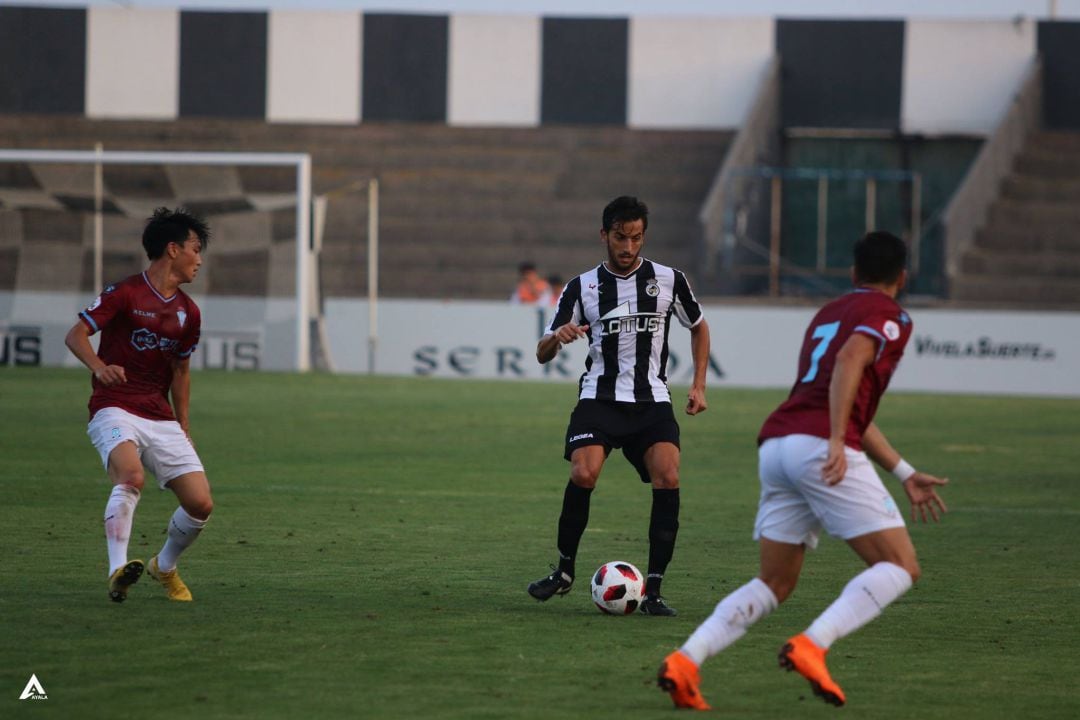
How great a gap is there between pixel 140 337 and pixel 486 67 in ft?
88.2

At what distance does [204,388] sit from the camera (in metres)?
21.5

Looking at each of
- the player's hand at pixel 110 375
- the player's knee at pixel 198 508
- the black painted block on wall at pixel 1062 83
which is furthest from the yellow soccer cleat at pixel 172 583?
the black painted block on wall at pixel 1062 83

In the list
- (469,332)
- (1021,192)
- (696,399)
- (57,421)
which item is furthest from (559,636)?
(1021,192)

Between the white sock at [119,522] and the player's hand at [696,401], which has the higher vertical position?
the player's hand at [696,401]

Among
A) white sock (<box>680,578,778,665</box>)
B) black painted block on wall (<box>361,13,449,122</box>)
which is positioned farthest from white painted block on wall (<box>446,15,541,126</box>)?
white sock (<box>680,578,778,665</box>)

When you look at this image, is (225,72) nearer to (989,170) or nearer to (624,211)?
(989,170)

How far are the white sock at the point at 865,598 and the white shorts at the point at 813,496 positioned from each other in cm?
14

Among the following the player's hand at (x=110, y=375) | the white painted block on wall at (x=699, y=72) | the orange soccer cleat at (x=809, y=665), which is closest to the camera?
the orange soccer cleat at (x=809, y=665)

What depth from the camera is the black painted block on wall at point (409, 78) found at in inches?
1326

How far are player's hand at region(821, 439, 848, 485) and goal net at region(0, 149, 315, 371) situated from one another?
2052cm

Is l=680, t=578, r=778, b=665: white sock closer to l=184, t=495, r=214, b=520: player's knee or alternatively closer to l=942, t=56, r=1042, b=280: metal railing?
l=184, t=495, r=214, b=520: player's knee

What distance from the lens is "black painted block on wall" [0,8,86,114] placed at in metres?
33.9

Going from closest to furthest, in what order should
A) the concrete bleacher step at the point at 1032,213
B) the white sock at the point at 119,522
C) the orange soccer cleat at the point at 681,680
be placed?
the orange soccer cleat at the point at 681,680 → the white sock at the point at 119,522 → the concrete bleacher step at the point at 1032,213

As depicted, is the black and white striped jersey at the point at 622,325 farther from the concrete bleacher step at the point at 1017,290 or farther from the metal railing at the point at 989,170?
the concrete bleacher step at the point at 1017,290
